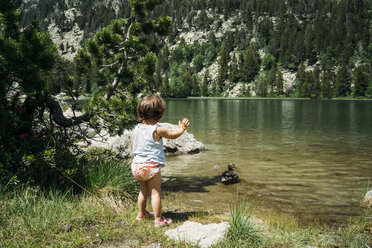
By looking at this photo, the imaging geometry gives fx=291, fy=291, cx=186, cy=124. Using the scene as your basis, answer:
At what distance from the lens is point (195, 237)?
427 cm

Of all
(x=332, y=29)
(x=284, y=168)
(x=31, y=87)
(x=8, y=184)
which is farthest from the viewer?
(x=332, y=29)

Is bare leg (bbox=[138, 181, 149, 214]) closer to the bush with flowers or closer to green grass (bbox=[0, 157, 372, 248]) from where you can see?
green grass (bbox=[0, 157, 372, 248])

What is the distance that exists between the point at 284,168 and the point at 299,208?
16.2ft

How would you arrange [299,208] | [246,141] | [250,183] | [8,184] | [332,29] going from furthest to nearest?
[332,29] → [246,141] → [250,183] → [299,208] → [8,184]

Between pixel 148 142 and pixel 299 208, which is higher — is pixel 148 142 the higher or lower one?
the higher one

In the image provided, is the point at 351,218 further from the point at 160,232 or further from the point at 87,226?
the point at 87,226

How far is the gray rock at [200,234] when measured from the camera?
4086mm

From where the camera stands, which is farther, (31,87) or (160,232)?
(31,87)

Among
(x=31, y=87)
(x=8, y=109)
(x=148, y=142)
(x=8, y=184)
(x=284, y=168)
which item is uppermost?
(x=31, y=87)

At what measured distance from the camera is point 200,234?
432cm

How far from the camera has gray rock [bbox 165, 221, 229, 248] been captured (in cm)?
409

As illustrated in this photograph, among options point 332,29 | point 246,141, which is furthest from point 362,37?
point 246,141

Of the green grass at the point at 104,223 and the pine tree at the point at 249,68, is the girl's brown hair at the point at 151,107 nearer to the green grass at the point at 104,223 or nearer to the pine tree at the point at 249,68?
the green grass at the point at 104,223

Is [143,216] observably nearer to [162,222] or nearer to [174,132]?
[162,222]
